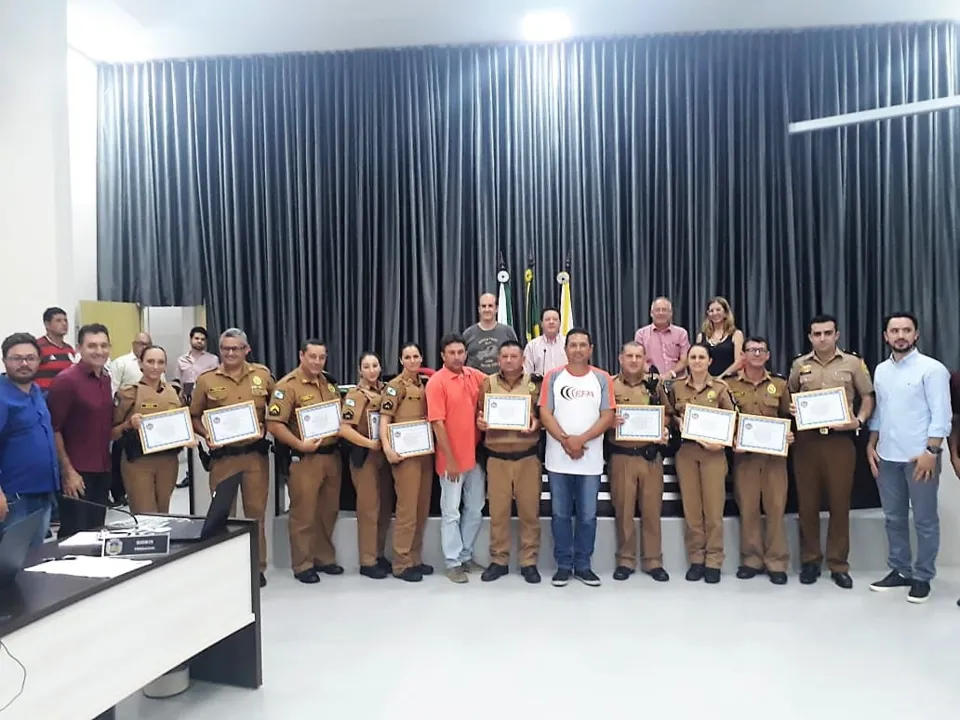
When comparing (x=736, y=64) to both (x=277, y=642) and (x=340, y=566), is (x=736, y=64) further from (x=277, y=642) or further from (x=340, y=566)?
(x=277, y=642)

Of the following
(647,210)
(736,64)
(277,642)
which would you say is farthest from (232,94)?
(277,642)

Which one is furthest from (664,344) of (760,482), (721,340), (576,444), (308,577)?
(308,577)

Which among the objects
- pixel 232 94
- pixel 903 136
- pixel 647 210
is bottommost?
pixel 647 210

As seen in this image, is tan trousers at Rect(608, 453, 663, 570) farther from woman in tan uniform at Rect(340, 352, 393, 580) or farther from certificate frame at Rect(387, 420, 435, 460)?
woman in tan uniform at Rect(340, 352, 393, 580)

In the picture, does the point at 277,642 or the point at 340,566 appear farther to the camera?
the point at 340,566

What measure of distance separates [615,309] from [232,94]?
453 cm

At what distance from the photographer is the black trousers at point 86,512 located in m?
3.83

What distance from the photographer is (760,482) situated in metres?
4.24

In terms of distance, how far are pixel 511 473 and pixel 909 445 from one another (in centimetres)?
211

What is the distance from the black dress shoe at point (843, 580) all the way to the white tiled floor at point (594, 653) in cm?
6

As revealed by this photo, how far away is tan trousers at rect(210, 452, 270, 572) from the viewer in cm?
416

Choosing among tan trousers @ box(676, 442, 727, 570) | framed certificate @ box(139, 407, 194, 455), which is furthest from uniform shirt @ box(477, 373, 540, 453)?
framed certificate @ box(139, 407, 194, 455)

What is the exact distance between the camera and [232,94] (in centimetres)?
752

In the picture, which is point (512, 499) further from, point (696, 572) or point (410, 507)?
point (696, 572)
